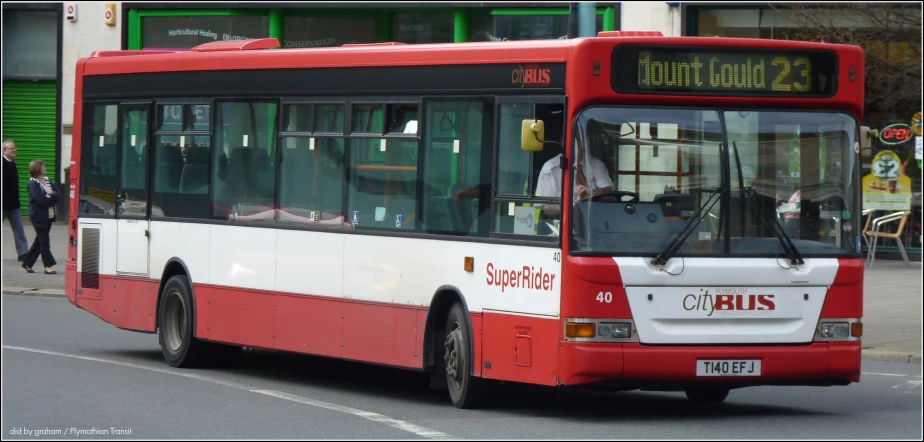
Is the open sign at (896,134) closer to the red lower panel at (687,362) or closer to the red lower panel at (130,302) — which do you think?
the red lower panel at (130,302)

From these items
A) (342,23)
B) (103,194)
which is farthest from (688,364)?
(342,23)

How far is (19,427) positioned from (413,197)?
3.25 m

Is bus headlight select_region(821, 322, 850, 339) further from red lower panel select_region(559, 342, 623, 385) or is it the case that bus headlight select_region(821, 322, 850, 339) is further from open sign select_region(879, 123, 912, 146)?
open sign select_region(879, 123, 912, 146)

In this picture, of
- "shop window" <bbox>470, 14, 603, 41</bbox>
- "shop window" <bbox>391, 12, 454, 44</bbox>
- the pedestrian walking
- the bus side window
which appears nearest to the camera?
the bus side window

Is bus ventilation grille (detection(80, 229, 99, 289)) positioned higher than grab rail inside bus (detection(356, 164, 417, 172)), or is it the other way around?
grab rail inside bus (detection(356, 164, 417, 172))

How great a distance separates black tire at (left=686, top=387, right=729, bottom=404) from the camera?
11.5 metres

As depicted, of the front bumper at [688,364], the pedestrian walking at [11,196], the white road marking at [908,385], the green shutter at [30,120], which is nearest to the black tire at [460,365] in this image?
the front bumper at [688,364]

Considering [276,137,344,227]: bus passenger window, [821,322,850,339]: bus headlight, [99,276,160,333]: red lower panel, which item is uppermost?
[276,137,344,227]: bus passenger window

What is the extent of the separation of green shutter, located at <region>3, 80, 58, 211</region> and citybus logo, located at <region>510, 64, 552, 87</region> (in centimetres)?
2327

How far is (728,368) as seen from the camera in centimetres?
1001

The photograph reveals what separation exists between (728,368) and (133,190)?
22.6ft

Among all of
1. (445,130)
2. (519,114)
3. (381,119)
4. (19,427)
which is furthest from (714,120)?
(19,427)

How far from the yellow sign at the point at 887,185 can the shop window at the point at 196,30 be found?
1112 centimetres

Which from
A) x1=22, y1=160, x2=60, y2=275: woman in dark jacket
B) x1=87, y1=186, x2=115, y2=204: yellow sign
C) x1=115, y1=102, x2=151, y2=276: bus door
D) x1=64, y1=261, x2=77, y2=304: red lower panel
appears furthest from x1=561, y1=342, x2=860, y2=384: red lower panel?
x1=22, y1=160, x2=60, y2=275: woman in dark jacket
